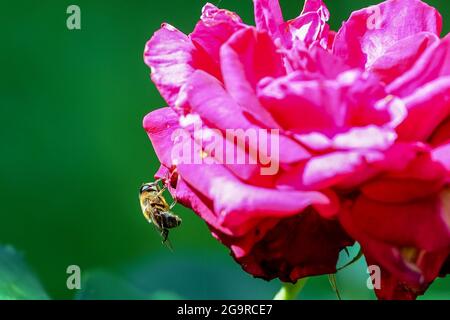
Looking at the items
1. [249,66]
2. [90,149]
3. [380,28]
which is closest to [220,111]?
[249,66]

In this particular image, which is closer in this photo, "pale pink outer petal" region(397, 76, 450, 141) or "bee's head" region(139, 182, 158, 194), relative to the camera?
"pale pink outer petal" region(397, 76, 450, 141)

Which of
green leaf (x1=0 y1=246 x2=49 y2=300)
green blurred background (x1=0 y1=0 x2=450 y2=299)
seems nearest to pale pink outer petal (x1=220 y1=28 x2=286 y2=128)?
green leaf (x1=0 y1=246 x2=49 y2=300)

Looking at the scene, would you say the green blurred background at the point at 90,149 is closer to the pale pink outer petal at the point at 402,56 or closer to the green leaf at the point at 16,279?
the green leaf at the point at 16,279

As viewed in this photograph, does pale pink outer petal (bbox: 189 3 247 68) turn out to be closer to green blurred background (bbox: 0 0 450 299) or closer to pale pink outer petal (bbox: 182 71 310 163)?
pale pink outer petal (bbox: 182 71 310 163)

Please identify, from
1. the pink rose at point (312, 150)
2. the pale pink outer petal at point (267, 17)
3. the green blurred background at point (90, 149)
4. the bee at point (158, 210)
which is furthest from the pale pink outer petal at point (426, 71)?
the green blurred background at point (90, 149)

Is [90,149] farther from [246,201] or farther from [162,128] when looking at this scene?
[246,201]
